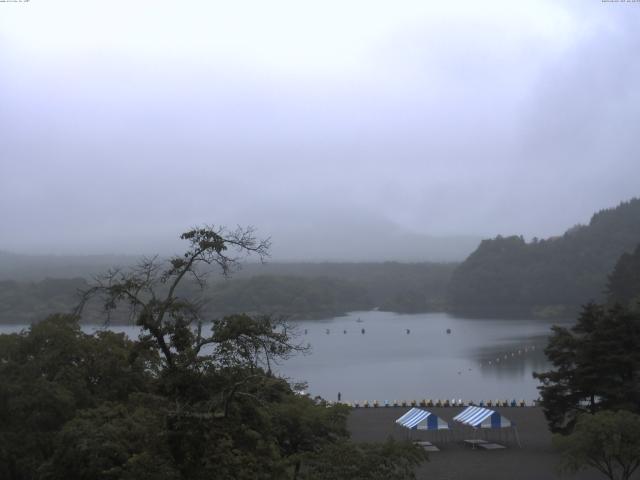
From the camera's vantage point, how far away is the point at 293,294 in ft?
284

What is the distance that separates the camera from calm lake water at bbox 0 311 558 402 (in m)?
33.5

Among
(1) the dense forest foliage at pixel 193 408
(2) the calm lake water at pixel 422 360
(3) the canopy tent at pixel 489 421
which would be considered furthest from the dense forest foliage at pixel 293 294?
(1) the dense forest foliage at pixel 193 408

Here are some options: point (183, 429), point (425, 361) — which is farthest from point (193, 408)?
point (425, 361)

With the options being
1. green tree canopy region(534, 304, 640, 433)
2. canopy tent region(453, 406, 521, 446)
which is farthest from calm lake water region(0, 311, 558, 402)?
green tree canopy region(534, 304, 640, 433)

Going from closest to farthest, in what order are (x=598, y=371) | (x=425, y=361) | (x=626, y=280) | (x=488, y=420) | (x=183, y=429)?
1. (x=183, y=429)
2. (x=598, y=371)
3. (x=488, y=420)
4. (x=425, y=361)
5. (x=626, y=280)

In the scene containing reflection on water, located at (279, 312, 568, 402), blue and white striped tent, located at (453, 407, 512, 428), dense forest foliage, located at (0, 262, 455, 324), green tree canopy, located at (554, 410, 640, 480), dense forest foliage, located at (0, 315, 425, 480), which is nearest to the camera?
dense forest foliage, located at (0, 315, 425, 480)

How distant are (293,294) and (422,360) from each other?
41.1 meters

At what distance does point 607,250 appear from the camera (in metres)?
92.6

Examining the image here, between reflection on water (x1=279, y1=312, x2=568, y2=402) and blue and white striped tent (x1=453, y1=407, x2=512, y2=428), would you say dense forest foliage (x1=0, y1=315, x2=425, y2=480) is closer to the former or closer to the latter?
blue and white striped tent (x1=453, y1=407, x2=512, y2=428)

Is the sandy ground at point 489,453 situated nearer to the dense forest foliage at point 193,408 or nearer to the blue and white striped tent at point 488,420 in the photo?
the blue and white striped tent at point 488,420

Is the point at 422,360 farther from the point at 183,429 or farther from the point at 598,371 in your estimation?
the point at 183,429

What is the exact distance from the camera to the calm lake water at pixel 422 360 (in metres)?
33.5

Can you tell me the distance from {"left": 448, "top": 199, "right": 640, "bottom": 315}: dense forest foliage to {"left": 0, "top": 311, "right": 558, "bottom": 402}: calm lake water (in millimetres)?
15279

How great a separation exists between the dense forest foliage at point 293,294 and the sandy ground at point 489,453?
103 ft
